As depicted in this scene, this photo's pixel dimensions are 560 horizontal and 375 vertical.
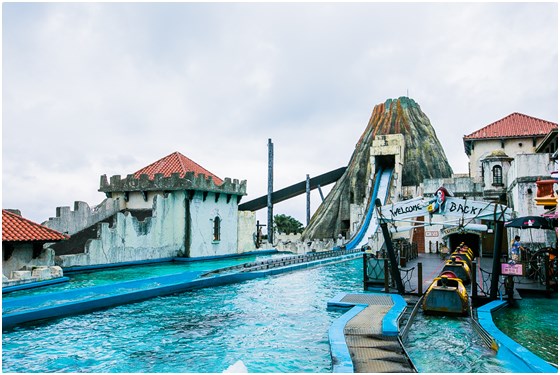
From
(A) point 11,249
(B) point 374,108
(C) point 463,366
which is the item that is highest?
(B) point 374,108

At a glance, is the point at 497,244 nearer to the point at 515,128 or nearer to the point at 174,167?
the point at 174,167

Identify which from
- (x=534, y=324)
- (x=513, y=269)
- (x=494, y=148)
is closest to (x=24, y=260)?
(x=513, y=269)

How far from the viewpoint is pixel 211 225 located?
1292 inches

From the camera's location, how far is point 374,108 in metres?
70.6

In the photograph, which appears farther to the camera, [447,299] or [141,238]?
[141,238]

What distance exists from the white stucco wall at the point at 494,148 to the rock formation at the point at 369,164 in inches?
566

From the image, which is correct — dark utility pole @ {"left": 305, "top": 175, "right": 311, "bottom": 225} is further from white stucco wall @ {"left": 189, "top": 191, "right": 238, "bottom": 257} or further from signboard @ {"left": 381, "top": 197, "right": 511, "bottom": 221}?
signboard @ {"left": 381, "top": 197, "right": 511, "bottom": 221}

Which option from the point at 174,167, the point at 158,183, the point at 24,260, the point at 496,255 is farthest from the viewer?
the point at 174,167

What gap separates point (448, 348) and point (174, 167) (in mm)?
26083

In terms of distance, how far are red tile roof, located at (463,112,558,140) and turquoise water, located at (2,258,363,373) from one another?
28.3m

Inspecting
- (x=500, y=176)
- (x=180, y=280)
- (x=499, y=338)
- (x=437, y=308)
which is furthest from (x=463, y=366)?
(x=500, y=176)

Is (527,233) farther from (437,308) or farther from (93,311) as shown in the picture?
(93,311)

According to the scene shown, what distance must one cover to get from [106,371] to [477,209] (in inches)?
405

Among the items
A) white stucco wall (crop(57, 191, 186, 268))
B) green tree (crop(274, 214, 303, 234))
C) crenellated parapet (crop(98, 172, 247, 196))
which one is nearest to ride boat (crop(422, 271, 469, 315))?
white stucco wall (crop(57, 191, 186, 268))
